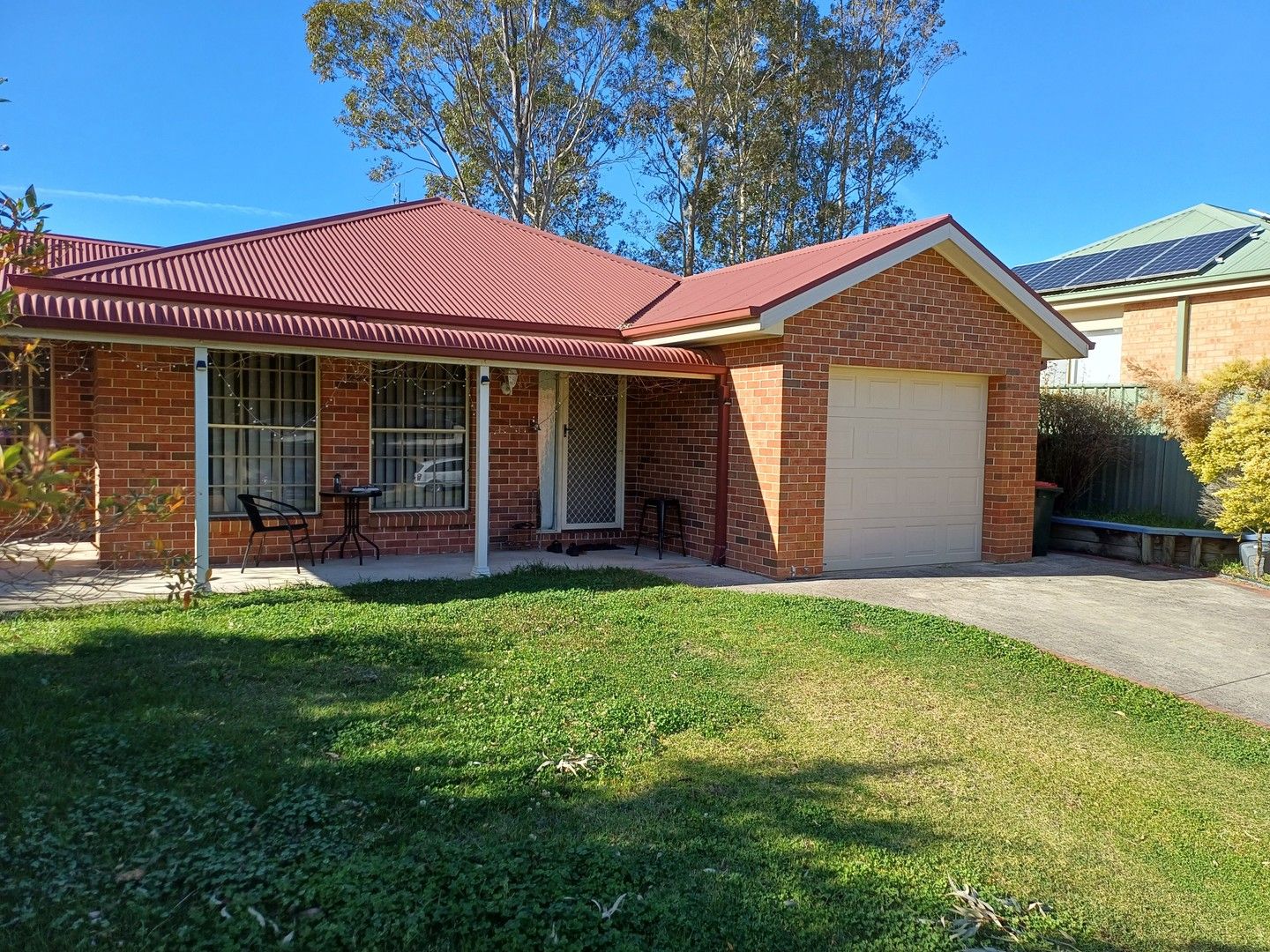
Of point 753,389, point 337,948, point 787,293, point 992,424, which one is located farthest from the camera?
point 992,424

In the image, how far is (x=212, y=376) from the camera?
33.0 ft

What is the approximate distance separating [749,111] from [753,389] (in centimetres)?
1944

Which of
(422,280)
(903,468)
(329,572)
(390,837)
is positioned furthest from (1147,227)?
(390,837)

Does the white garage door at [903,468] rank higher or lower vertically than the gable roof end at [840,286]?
lower

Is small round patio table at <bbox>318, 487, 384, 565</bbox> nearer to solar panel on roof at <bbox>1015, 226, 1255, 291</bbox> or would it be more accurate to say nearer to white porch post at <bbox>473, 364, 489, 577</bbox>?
white porch post at <bbox>473, 364, 489, 577</bbox>

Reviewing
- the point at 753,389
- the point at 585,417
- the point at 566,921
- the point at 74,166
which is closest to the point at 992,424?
the point at 753,389

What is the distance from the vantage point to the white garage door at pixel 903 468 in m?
10.6

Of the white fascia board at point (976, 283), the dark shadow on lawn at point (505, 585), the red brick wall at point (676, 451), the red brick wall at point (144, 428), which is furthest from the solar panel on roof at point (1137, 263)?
the red brick wall at point (144, 428)

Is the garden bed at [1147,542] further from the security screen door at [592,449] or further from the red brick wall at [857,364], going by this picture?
the security screen door at [592,449]

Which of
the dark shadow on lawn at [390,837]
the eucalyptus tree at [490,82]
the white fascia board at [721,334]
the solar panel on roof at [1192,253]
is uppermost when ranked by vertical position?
the eucalyptus tree at [490,82]

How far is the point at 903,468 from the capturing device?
36.4 feet

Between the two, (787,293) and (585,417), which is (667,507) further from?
(787,293)

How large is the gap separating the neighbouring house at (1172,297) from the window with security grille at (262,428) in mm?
11321

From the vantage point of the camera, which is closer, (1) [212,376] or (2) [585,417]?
(1) [212,376]
